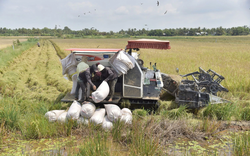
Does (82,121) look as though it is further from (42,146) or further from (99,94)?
(42,146)

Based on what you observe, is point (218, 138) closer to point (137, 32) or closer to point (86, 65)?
point (86, 65)

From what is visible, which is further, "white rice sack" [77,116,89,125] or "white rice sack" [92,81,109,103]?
"white rice sack" [92,81,109,103]

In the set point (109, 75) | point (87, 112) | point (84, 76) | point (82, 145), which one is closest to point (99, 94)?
point (87, 112)

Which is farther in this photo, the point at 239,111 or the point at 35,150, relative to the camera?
the point at 239,111

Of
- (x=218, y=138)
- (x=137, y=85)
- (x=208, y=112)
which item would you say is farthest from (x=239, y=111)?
(x=137, y=85)

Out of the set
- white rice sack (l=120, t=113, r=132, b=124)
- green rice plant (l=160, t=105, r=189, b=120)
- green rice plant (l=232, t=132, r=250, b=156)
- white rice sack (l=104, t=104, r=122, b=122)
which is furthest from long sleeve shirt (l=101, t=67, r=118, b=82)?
green rice plant (l=232, t=132, r=250, b=156)

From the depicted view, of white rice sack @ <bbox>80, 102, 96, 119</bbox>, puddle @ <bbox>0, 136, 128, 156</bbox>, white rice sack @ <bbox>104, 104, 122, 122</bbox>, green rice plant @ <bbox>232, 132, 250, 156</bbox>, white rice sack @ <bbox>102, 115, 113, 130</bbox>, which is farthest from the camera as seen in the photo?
white rice sack @ <bbox>80, 102, 96, 119</bbox>

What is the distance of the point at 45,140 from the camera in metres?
4.91

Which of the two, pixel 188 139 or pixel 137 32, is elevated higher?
pixel 137 32

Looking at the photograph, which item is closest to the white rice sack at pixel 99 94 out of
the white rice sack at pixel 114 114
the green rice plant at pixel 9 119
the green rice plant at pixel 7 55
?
the white rice sack at pixel 114 114

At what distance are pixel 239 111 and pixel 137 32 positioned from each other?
115397 millimetres

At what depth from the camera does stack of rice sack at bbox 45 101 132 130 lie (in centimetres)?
530

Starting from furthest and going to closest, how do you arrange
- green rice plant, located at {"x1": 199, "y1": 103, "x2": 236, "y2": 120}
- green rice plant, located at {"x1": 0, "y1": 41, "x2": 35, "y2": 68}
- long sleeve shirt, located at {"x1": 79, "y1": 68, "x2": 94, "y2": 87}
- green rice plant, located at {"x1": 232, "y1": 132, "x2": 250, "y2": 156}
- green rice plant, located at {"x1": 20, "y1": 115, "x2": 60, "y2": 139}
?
1. green rice plant, located at {"x1": 0, "y1": 41, "x2": 35, "y2": 68}
2. green rice plant, located at {"x1": 199, "y1": 103, "x2": 236, "y2": 120}
3. long sleeve shirt, located at {"x1": 79, "y1": 68, "x2": 94, "y2": 87}
4. green rice plant, located at {"x1": 20, "y1": 115, "x2": 60, "y2": 139}
5. green rice plant, located at {"x1": 232, "y1": 132, "x2": 250, "y2": 156}

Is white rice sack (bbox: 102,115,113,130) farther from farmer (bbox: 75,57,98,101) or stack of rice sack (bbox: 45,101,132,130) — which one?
farmer (bbox: 75,57,98,101)
